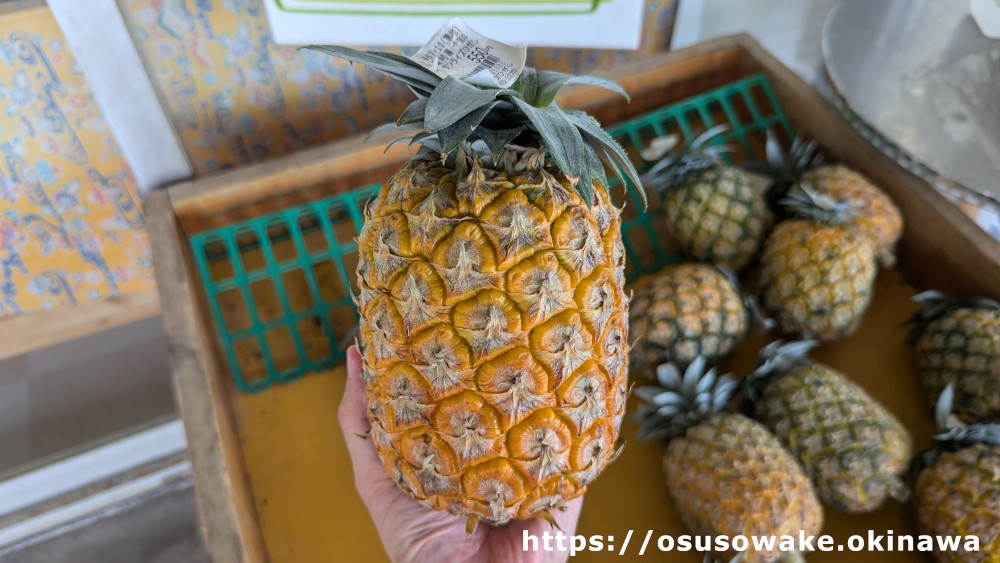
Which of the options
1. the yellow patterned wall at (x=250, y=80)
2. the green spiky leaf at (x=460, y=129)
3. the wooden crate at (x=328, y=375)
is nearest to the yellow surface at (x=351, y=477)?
the wooden crate at (x=328, y=375)

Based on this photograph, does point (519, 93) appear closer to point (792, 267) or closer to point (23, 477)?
point (792, 267)

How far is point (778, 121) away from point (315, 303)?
111 centimetres

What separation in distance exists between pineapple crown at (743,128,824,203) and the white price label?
0.85 m

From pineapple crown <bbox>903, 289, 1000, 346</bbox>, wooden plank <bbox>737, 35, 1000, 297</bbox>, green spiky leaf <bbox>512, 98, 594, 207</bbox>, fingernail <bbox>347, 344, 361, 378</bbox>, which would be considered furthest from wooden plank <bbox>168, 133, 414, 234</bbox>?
pineapple crown <bbox>903, 289, 1000, 346</bbox>

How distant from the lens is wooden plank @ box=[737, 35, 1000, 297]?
112 centimetres

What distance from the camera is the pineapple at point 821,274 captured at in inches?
44.8

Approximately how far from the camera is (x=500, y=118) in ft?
2.43

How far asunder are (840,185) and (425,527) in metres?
1.02

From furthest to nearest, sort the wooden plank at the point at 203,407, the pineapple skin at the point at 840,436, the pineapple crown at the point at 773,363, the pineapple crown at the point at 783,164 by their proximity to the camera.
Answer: the pineapple crown at the point at 783,164, the pineapple crown at the point at 773,363, the pineapple skin at the point at 840,436, the wooden plank at the point at 203,407

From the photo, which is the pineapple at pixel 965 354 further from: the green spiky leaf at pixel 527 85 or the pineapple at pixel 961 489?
the green spiky leaf at pixel 527 85

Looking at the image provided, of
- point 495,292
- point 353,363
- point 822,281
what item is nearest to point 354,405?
point 353,363

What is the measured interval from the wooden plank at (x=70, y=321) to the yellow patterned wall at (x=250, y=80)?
1.66ft

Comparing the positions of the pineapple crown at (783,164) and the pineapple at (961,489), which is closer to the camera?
the pineapple at (961,489)

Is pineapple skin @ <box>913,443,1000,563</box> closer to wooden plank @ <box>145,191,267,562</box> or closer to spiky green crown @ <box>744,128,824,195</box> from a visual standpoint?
spiky green crown @ <box>744,128,824,195</box>
